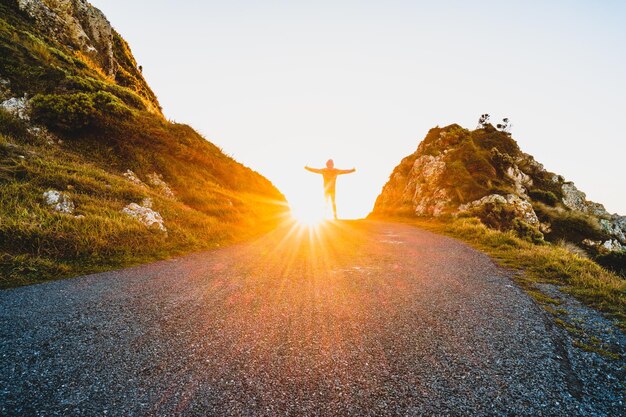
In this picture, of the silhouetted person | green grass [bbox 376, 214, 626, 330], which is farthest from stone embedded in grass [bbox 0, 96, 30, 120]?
green grass [bbox 376, 214, 626, 330]

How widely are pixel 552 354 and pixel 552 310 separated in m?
1.85

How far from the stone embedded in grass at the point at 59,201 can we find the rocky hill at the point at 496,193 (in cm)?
1748

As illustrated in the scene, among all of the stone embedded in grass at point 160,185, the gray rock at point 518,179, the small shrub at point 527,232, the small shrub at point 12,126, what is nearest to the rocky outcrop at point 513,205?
the small shrub at point 527,232

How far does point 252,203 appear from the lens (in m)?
18.1

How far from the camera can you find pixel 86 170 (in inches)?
Answer: 387

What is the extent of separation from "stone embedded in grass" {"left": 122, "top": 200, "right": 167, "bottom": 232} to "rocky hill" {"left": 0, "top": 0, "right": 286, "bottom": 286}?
0.13ft

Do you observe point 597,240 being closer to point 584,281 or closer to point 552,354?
point 584,281

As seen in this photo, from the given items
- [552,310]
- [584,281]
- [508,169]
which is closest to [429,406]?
[552,310]

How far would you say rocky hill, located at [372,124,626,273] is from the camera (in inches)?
728

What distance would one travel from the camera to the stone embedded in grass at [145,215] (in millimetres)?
8977

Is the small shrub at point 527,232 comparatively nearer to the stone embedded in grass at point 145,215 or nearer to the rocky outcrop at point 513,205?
the rocky outcrop at point 513,205

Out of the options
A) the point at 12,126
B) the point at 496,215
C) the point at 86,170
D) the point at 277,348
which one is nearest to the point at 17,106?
the point at 12,126

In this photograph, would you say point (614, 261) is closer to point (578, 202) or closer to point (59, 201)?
point (59, 201)

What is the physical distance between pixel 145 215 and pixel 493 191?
21.2m
